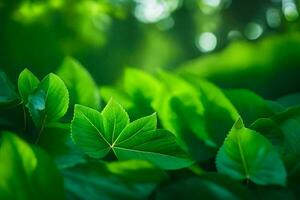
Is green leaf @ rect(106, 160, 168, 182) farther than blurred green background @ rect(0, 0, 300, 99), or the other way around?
blurred green background @ rect(0, 0, 300, 99)

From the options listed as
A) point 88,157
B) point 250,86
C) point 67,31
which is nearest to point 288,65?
point 250,86

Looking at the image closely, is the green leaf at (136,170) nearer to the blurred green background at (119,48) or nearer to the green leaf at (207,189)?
the green leaf at (207,189)

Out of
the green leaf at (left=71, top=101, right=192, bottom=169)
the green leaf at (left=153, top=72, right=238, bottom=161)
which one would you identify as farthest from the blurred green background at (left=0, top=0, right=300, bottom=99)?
the green leaf at (left=71, top=101, right=192, bottom=169)

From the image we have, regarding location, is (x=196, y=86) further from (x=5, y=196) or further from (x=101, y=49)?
(x=101, y=49)

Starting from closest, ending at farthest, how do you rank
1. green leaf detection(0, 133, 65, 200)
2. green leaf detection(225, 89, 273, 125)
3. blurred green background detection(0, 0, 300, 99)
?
1. green leaf detection(0, 133, 65, 200)
2. green leaf detection(225, 89, 273, 125)
3. blurred green background detection(0, 0, 300, 99)

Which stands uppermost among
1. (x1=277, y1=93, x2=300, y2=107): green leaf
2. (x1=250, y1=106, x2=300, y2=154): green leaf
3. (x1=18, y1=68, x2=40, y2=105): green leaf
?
(x1=18, y1=68, x2=40, y2=105): green leaf

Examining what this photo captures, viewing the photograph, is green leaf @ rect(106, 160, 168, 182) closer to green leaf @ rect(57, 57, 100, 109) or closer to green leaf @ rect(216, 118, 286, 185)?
green leaf @ rect(216, 118, 286, 185)
